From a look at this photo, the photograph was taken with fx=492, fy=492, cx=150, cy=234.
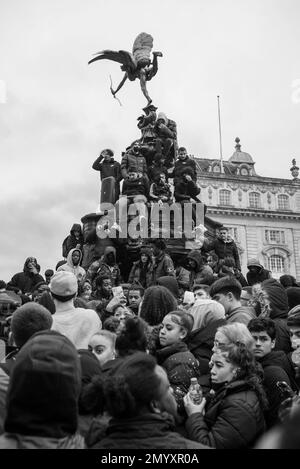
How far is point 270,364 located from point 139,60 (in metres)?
19.4

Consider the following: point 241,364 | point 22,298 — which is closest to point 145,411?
point 241,364

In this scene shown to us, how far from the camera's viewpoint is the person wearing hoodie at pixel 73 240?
1611 cm

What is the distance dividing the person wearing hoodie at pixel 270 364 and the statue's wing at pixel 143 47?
19.1 m

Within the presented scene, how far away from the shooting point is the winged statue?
2150cm

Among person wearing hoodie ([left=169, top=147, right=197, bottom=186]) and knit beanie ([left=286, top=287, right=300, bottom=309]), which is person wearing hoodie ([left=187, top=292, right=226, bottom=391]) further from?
person wearing hoodie ([left=169, top=147, right=197, bottom=186])

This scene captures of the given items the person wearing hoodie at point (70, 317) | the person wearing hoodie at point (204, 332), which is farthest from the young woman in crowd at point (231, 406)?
the person wearing hoodie at point (70, 317)

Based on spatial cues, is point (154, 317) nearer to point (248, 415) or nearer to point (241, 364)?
point (241, 364)

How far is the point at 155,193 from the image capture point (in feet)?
57.6

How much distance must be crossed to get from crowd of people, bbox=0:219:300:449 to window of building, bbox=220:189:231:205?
50.1 metres

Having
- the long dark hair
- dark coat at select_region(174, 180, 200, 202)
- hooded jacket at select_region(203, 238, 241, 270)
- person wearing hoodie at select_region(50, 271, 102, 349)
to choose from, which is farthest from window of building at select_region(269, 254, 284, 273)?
the long dark hair

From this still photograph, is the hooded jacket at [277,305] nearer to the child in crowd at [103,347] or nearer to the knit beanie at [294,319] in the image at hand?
the knit beanie at [294,319]

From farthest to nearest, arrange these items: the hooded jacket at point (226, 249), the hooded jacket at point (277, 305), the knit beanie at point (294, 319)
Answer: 1. the hooded jacket at point (226, 249)
2. the hooded jacket at point (277, 305)
3. the knit beanie at point (294, 319)
